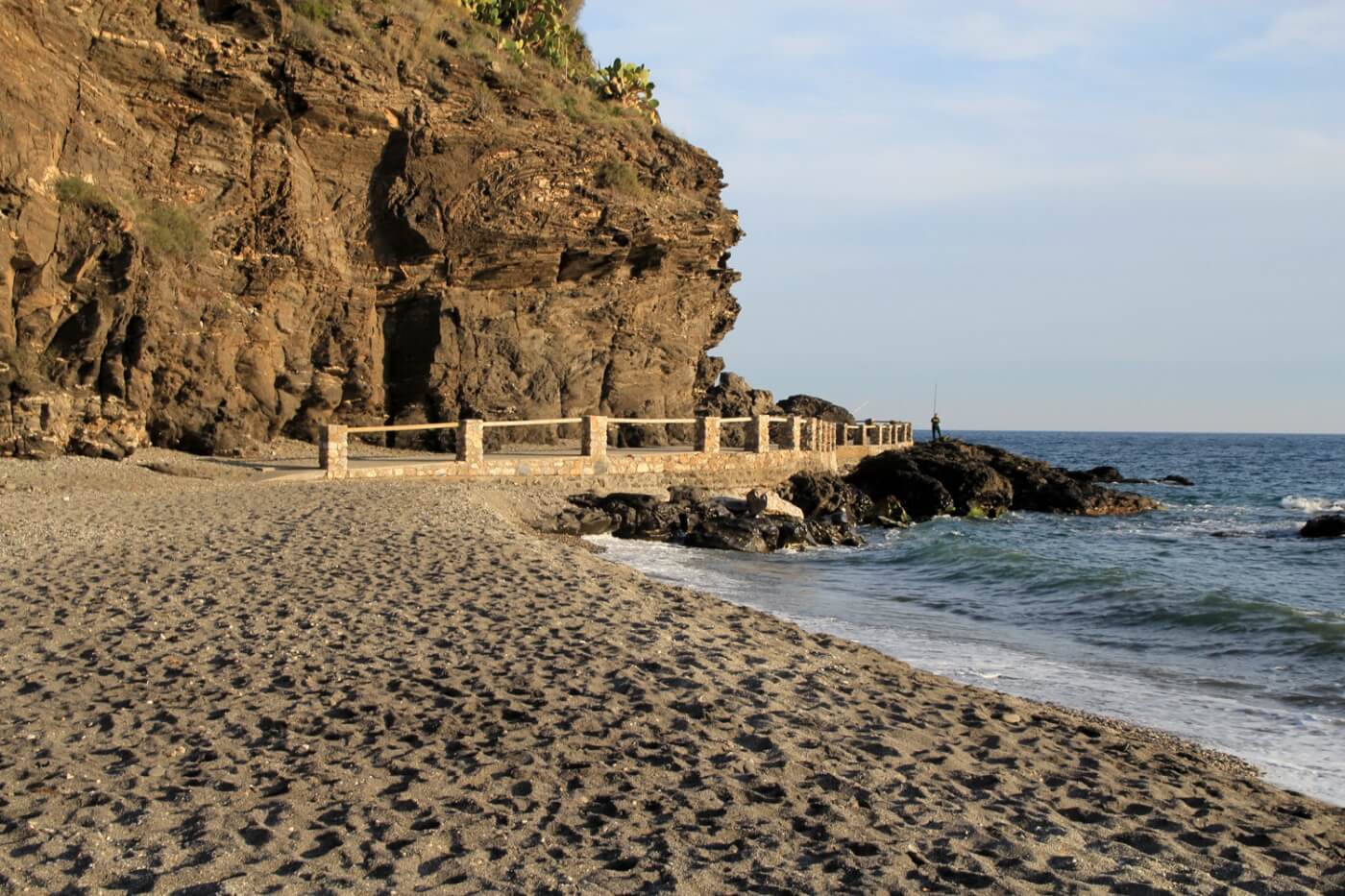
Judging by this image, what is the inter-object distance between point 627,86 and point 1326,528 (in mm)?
25346

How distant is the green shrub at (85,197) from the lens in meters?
20.7

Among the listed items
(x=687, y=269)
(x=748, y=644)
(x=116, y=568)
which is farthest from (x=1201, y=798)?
(x=687, y=269)

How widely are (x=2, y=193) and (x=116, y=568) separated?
11.9 meters

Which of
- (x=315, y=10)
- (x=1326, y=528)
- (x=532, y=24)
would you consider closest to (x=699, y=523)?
(x=315, y=10)

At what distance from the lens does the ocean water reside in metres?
9.27

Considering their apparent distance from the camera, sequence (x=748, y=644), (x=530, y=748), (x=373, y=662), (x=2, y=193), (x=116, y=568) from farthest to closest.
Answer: (x=2, y=193) → (x=116, y=568) → (x=748, y=644) → (x=373, y=662) → (x=530, y=748)

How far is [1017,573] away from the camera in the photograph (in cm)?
1761

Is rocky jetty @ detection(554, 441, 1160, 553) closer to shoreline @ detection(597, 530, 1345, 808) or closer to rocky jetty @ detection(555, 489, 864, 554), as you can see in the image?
rocky jetty @ detection(555, 489, 864, 554)

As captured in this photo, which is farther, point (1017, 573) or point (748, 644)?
point (1017, 573)

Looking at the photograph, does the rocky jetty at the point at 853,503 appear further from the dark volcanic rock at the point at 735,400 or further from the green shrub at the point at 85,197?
the green shrub at the point at 85,197

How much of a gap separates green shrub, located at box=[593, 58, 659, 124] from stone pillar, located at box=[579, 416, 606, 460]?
16130mm

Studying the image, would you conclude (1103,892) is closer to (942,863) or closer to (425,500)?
(942,863)

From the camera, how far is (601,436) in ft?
80.0

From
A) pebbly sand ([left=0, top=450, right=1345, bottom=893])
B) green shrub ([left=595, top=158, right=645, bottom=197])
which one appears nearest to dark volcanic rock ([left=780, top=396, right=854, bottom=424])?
green shrub ([left=595, top=158, right=645, bottom=197])
